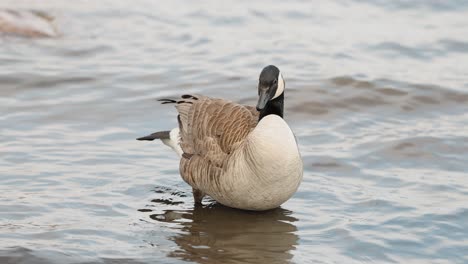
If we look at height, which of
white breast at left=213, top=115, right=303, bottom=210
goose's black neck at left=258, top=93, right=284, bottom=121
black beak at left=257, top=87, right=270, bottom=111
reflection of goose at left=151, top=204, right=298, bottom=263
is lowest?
reflection of goose at left=151, top=204, right=298, bottom=263

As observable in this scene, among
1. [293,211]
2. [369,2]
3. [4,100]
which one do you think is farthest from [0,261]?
[369,2]

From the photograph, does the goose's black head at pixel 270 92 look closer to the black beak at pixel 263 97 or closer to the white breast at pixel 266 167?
the black beak at pixel 263 97

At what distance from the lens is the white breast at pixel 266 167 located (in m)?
7.92

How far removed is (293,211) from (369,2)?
34.5 feet

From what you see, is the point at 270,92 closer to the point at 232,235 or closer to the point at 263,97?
the point at 263,97

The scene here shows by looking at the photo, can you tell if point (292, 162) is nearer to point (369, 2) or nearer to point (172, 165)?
point (172, 165)

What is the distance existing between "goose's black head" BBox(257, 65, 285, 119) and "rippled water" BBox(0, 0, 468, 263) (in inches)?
40.1

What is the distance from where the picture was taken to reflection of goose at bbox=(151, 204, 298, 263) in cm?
741

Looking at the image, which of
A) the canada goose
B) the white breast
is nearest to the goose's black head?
the canada goose

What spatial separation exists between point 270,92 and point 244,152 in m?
0.56

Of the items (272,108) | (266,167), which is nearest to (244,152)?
(266,167)

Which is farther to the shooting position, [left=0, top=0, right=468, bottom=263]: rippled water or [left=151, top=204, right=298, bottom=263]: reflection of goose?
[left=0, top=0, right=468, bottom=263]: rippled water

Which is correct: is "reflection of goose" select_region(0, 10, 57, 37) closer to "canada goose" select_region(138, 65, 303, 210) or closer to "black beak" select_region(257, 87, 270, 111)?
"canada goose" select_region(138, 65, 303, 210)

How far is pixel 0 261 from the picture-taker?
271 inches
